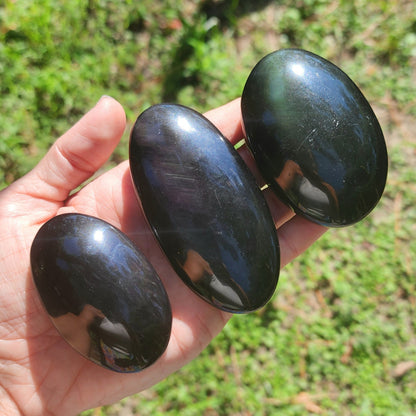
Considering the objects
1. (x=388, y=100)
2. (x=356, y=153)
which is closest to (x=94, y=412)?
(x=356, y=153)

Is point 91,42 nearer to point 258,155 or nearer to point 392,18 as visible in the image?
point 258,155

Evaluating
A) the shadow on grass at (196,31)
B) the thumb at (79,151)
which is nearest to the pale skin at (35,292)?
the thumb at (79,151)

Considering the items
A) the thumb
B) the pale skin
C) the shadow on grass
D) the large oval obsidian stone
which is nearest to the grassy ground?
the shadow on grass

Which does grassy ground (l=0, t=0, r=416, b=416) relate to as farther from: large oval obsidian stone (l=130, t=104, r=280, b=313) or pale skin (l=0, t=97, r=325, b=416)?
large oval obsidian stone (l=130, t=104, r=280, b=313)

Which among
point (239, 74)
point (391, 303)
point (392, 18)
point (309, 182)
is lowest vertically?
point (391, 303)

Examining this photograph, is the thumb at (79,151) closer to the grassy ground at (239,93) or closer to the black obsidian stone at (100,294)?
the black obsidian stone at (100,294)

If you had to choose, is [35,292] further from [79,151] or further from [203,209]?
[203,209]
